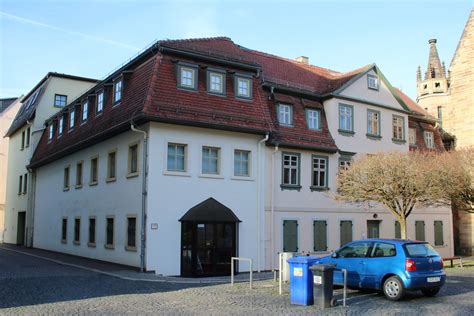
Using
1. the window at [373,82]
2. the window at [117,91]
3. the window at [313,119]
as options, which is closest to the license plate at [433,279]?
the window at [313,119]

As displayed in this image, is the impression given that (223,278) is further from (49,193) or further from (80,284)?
(49,193)

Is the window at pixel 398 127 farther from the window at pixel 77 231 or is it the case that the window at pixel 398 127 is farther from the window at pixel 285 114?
the window at pixel 77 231

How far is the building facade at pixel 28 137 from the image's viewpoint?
3444 cm

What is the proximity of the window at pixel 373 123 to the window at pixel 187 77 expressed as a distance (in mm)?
10423

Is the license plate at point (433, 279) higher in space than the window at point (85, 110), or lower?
lower

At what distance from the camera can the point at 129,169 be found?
20.9 meters

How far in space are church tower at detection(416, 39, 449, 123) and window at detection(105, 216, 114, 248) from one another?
4479cm

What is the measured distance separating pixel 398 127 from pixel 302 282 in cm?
1778

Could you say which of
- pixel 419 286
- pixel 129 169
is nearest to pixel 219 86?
pixel 129 169

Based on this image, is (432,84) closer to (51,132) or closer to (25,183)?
(51,132)

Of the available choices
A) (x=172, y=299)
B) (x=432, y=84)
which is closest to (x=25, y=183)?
(x=172, y=299)

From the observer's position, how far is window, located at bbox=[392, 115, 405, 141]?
27922 millimetres

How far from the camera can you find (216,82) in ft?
69.8

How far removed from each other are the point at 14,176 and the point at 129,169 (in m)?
22.5
